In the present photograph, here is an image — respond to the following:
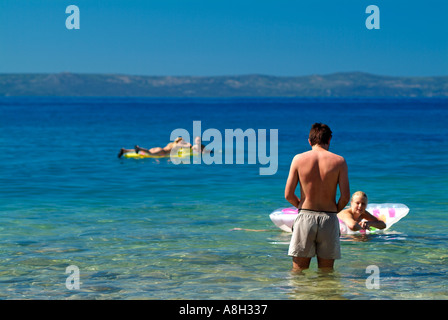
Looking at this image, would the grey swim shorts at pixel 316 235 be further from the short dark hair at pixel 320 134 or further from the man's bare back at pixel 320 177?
the short dark hair at pixel 320 134

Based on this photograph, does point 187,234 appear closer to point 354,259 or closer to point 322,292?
point 354,259

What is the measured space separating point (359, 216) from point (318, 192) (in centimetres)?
384

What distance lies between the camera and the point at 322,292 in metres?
7.89

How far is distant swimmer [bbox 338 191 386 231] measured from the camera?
1074 cm

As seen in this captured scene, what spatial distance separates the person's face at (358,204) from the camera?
1071 cm

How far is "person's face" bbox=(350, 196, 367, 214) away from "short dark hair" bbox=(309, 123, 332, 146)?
140 inches

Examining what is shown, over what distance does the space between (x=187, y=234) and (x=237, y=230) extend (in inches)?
39.1

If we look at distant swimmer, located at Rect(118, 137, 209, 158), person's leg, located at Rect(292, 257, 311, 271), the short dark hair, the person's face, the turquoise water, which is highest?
the short dark hair

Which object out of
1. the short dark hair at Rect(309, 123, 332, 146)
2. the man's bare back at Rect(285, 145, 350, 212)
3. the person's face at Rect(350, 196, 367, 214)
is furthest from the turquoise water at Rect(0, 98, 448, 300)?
the short dark hair at Rect(309, 123, 332, 146)

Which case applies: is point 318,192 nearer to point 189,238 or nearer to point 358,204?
point 358,204

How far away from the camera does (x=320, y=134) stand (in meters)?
7.33

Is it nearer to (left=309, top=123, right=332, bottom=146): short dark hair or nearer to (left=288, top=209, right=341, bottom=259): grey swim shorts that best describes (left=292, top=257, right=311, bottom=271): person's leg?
(left=288, top=209, right=341, bottom=259): grey swim shorts

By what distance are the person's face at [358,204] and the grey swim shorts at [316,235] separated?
326cm
